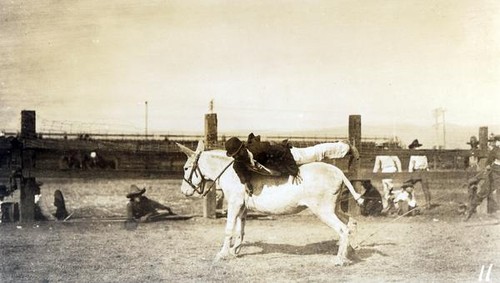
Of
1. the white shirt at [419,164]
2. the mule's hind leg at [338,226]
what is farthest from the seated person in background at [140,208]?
the white shirt at [419,164]

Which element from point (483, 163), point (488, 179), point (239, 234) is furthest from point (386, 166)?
point (239, 234)

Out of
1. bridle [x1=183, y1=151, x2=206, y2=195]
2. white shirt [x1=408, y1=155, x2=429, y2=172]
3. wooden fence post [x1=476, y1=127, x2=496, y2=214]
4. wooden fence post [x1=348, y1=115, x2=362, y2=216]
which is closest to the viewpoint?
bridle [x1=183, y1=151, x2=206, y2=195]

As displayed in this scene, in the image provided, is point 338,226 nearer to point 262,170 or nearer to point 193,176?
point 262,170

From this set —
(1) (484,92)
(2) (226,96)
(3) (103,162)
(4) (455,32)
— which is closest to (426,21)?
(4) (455,32)

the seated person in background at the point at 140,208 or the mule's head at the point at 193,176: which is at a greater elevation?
the mule's head at the point at 193,176

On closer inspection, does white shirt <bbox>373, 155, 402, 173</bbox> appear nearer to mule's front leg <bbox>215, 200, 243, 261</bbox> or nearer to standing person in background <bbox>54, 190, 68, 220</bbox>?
mule's front leg <bbox>215, 200, 243, 261</bbox>

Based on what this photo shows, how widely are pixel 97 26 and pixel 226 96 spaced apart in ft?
6.27

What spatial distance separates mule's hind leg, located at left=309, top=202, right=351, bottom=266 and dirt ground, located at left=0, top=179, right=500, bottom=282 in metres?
0.09

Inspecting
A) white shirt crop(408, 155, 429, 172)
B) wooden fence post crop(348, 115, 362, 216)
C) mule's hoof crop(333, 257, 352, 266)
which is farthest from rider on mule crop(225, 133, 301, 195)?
white shirt crop(408, 155, 429, 172)

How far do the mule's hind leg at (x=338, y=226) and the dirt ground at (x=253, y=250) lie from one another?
94 mm

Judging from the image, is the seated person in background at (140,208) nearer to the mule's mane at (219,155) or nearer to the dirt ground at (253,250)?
the dirt ground at (253,250)

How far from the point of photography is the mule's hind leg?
453 centimetres

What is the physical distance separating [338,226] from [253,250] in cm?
113

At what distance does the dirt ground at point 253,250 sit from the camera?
441 cm
